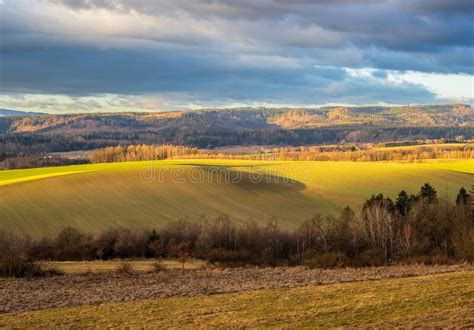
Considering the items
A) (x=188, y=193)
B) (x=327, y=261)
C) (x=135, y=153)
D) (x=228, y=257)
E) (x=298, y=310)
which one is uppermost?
(x=135, y=153)

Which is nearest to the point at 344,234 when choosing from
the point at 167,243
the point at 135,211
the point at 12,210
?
the point at 167,243

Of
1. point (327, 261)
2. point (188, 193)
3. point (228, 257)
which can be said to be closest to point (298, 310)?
point (327, 261)

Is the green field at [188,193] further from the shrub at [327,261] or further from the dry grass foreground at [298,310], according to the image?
the dry grass foreground at [298,310]

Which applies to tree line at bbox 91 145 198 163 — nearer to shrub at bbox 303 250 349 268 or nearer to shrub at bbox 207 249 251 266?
shrub at bbox 207 249 251 266

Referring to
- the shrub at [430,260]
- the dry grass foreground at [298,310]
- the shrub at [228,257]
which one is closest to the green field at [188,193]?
the shrub at [228,257]

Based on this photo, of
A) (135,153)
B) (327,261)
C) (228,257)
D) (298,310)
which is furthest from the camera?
(135,153)

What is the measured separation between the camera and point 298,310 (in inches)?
839

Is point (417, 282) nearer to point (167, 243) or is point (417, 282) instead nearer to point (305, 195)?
point (167, 243)

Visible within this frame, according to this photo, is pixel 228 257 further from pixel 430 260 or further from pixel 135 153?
pixel 135 153

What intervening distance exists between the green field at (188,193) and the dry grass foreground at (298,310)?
40.6m

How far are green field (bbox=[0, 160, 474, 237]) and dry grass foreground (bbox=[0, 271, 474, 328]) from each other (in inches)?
1600

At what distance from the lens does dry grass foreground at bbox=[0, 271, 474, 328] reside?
1870cm

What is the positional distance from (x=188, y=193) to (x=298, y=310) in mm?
65737

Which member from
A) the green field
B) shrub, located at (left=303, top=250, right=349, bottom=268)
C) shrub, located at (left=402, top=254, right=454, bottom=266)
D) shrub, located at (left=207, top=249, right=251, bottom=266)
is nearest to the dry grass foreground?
shrub, located at (left=402, top=254, right=454, bottom=266)
